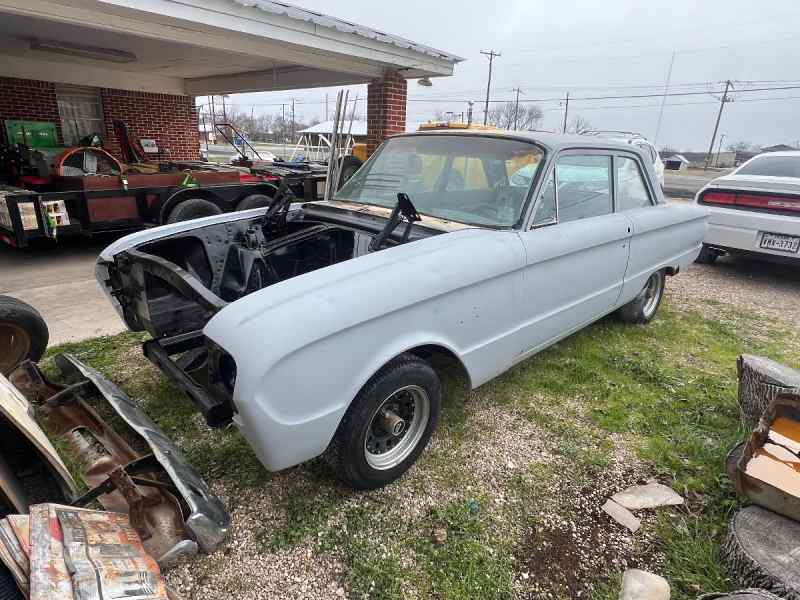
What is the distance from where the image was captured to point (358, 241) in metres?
3.01

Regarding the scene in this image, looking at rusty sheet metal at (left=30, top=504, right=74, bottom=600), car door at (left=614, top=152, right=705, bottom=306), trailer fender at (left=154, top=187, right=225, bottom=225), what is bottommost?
rusty sheet metal at (left=30, top=504, right=74, bottom=600)

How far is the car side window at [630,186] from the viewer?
3.75 meters

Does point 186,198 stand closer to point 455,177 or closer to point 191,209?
point 191,209

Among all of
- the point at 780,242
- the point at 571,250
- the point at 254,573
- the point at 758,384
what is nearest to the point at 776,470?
the point at 758,384

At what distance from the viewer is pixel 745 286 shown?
6227mm

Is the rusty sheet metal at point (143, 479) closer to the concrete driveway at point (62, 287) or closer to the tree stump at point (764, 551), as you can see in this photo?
the concrete driveway at point (62, 287)

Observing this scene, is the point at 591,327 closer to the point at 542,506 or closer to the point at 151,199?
the point at 542,506

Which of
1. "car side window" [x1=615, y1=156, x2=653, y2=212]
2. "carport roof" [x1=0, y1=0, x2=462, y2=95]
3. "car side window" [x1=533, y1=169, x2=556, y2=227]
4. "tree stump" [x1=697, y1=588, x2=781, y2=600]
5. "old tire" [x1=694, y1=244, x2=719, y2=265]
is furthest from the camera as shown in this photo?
"old tire" [x1=694, y1=244, x2=719, y2=265]

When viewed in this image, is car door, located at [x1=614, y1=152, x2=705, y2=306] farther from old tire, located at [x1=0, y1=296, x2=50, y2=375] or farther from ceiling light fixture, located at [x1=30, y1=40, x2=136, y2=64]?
ceiling light fixture, located at [x1=30, y1=40, x2=136, y2=64]

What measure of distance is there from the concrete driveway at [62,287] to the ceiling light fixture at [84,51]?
3197mm

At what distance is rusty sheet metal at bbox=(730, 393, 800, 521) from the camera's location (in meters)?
2.03

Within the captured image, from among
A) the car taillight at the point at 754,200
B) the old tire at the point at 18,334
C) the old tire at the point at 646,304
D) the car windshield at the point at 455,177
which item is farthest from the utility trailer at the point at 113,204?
the car taillight at the point at 754,200

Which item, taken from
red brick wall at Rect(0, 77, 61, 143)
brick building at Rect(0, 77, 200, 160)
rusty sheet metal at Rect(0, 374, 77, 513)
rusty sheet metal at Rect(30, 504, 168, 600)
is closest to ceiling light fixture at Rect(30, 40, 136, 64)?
red brick wall at Rect(0, 77, 61, 143)

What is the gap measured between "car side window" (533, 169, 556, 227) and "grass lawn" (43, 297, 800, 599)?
1219 millimetres
